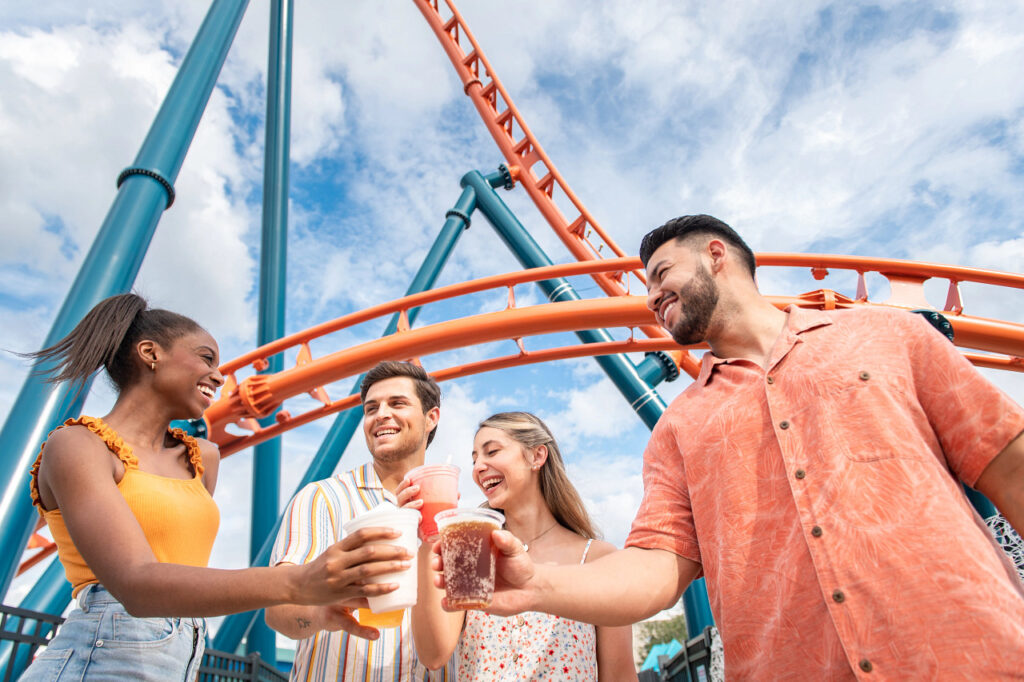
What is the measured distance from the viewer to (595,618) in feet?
3.64

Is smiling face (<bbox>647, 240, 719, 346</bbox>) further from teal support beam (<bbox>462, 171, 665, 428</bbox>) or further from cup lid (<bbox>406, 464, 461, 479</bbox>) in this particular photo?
teal support beam (<bbox>462, 171, 665, 428</bbox>)

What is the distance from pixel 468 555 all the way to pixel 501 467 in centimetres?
99

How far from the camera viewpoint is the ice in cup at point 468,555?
3.21 feet

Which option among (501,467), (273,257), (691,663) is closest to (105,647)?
(501,467)

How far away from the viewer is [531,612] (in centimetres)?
167

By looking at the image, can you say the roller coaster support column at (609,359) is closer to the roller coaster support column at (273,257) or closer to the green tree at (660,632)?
the roller coaster support column at (273,257)

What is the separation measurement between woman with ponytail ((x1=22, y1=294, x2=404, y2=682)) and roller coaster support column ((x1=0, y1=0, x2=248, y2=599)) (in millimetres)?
374

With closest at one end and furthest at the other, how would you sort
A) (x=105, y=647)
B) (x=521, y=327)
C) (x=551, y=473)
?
(x=105, y=647) < (x=551, y=473) < (x=521, y=327)

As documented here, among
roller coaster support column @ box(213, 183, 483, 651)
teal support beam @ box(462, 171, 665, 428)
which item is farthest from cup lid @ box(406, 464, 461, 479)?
teal support beam @ box(462, 171, 665, 428)

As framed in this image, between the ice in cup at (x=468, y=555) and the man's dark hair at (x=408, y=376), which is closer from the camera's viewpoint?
the ice in cup at (x=468, y=555)

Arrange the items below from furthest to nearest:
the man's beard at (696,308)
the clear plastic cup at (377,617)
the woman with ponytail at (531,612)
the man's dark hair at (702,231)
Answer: the man's dark hair at (702,231), the man's beard at (696,308), the woman with ponytail at (531,612), the clear plastic cup at (377,617)

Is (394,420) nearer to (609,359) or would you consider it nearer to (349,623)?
(349,623)

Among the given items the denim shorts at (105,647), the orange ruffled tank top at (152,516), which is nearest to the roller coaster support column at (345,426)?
→ the orange ruffled tank top at (152,516)

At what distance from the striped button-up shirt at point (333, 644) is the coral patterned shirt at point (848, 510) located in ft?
2.18
